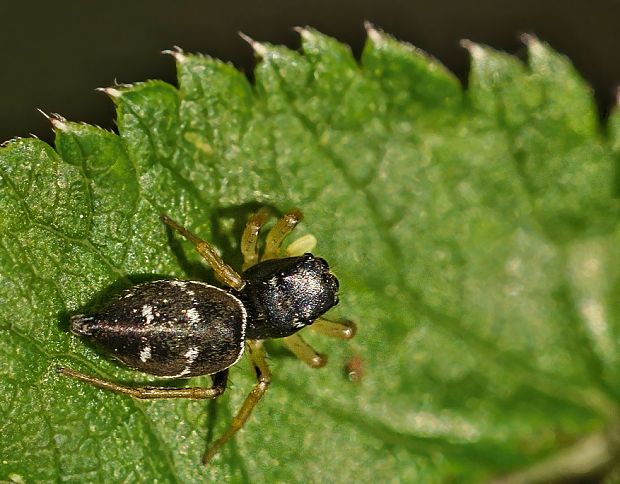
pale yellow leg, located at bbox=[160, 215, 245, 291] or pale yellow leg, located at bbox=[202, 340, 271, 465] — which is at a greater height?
pale yellow leg, located at bbox=[160, 215, 245, 291]

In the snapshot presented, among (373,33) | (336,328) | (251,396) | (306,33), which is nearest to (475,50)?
(373,33)

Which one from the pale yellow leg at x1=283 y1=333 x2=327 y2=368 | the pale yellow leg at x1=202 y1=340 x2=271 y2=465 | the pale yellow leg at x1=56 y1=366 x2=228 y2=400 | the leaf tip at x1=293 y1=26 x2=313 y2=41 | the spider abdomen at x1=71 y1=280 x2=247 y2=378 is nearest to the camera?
the spider abdomen at x1=71 y1=280 x2=247 y2=378

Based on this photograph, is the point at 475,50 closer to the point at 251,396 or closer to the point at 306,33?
the point at 306,33

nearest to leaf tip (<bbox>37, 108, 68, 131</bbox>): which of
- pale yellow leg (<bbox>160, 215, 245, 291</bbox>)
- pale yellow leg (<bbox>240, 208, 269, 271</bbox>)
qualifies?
pale yellow leg (<bbox>160, 215, 245, 291</bbox>)

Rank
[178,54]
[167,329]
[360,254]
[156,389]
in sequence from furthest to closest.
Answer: [360,254]
[178,54]
[156,389]
[167,329]

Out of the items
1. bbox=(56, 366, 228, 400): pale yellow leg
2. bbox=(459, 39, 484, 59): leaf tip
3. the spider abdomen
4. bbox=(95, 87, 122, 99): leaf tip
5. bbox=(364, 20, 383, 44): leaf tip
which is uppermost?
bbox=(459, 39, 484, 59): leaf tip

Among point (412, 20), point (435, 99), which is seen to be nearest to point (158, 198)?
point (435, 99)

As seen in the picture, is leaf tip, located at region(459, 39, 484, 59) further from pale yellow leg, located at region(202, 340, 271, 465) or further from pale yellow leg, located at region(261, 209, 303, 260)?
pale yellow leg, located at region(202, 340, 271, 465)

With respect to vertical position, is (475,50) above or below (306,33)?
above
